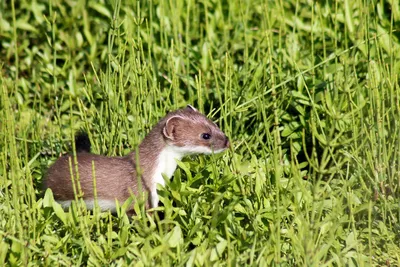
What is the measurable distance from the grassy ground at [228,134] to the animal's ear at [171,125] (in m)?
0.22

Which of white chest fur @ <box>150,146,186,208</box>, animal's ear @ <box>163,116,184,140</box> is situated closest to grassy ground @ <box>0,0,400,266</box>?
white chest fur @ <box>150,146,186,208</box>

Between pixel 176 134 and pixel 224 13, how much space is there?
7.13ft

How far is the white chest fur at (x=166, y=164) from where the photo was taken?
194 inches

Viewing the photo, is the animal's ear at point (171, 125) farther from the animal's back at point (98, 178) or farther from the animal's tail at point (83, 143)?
the animal's tail at point (83, 143)

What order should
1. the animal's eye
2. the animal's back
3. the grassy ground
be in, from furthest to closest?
1. the animal's eye
2. the animal's back
3. the grassy ground

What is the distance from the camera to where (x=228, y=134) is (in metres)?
4.82

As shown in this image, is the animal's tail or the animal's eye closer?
the animal's eye

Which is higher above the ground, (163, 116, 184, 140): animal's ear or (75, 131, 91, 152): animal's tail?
(163, 116, 184, 140): animal's ear

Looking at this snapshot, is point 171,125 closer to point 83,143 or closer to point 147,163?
point 147,163

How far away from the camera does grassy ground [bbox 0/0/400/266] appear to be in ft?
13.2

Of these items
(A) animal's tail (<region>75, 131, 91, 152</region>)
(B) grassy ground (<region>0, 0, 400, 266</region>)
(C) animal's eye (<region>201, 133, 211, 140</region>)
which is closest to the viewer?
(B) grassy ground (<region>0, 0, 400, 266</region>)

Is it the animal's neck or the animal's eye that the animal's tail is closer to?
the animal's neck

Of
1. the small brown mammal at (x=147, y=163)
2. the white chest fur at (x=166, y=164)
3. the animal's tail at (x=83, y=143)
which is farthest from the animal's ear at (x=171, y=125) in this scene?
the animal's tail at (x=83, y=143)

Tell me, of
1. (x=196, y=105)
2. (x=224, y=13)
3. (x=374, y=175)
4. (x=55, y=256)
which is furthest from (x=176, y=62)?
(x=55, y=256)
